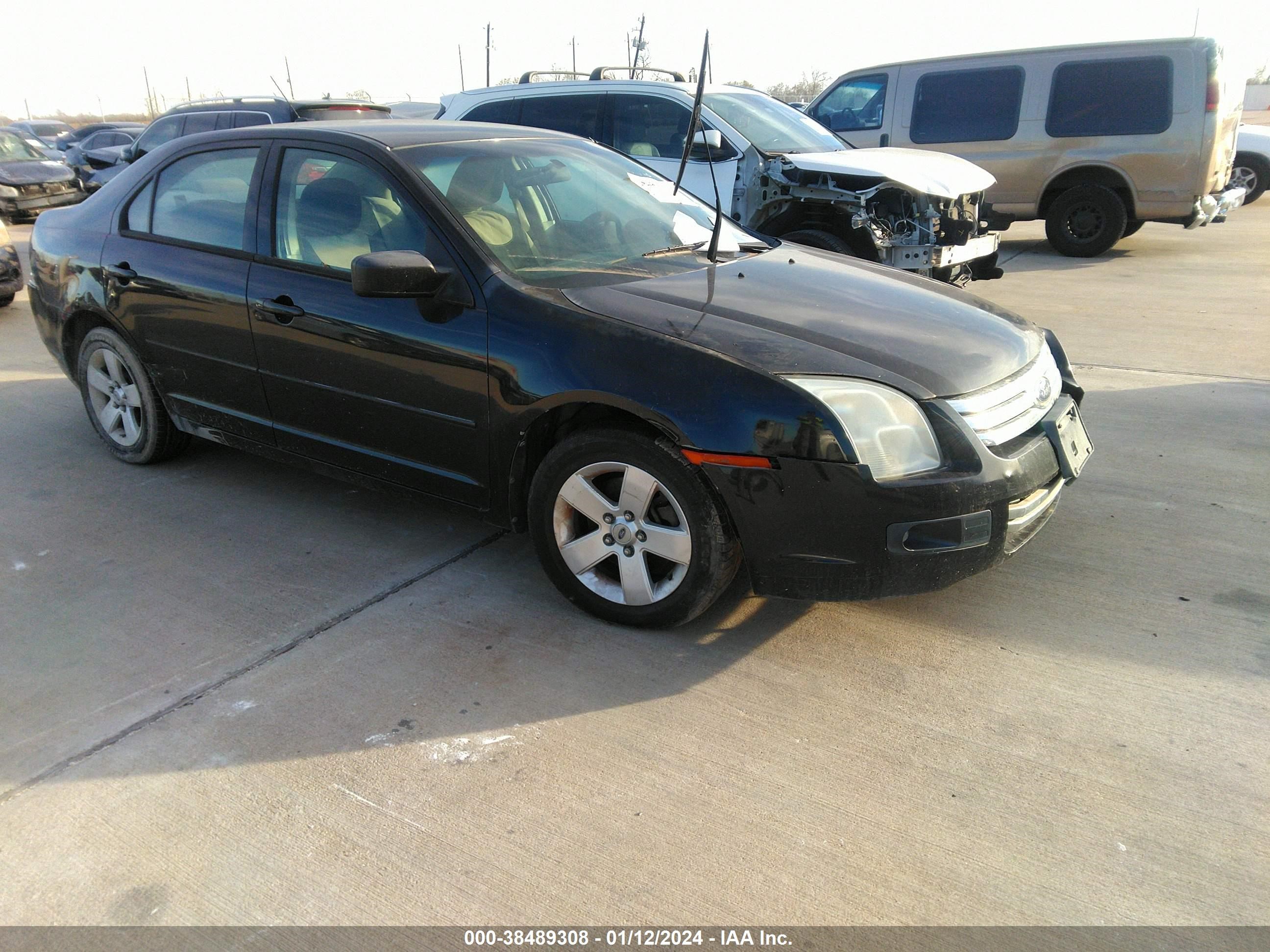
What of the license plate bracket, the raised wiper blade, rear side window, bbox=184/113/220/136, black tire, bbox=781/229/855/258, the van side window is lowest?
the license plate bracket

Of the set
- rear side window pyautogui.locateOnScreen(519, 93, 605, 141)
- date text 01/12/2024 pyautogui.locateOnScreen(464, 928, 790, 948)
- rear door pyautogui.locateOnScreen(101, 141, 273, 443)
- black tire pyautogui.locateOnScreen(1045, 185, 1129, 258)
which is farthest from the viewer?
black tire pyautogui.locateOnScreen(1045, 185, 1129, 258)

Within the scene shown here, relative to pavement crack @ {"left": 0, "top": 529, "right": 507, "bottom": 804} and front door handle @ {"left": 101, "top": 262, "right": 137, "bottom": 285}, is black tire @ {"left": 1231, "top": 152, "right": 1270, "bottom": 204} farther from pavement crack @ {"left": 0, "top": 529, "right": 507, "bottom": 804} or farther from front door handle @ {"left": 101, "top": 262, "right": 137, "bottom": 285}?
front door handle @ {"left": 101, "top": 262, "right": 137, "bottom": 285}

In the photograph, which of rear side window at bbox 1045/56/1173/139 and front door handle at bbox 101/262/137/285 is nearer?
front door handle at bbox 101/262/137/285

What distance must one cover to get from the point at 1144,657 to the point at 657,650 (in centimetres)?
151

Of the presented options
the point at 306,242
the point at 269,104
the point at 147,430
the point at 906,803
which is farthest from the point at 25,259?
the point at 906,803

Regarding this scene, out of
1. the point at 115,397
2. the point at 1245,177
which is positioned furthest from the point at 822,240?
the point at 1245,177

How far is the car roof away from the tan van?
6766mm

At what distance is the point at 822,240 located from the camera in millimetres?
7254

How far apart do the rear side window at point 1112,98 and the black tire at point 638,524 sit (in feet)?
30.7

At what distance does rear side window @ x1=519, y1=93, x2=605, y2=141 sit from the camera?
27.6ft

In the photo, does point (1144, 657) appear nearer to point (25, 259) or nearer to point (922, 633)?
point (922, 633)

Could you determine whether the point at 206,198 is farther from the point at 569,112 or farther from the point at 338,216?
the point at 569,112

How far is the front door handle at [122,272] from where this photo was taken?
4.38 metres

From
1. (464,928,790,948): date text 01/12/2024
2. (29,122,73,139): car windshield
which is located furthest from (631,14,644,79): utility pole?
(464,928,790,948): date text 01/12/2024
